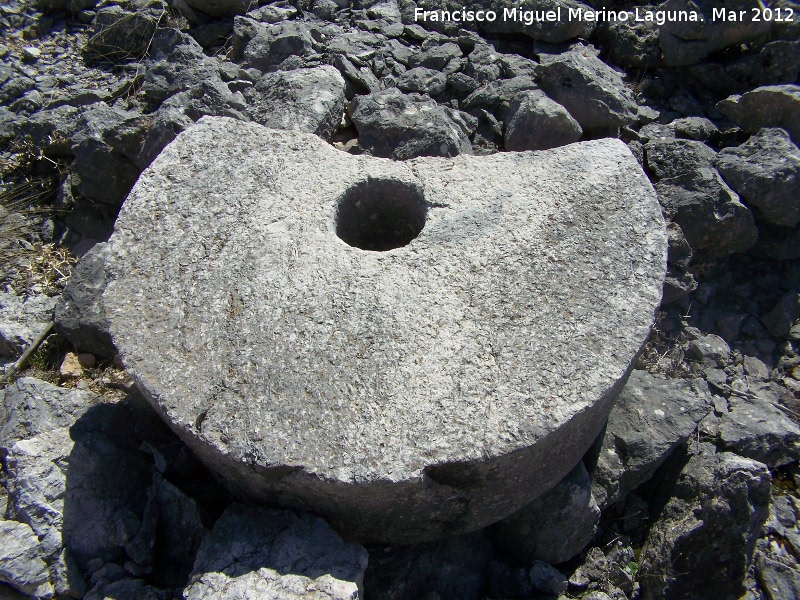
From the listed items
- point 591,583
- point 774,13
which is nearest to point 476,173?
point 591,583

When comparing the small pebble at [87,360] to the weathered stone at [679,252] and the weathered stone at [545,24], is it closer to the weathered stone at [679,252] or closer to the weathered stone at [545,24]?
the weathered stone at [679,252]

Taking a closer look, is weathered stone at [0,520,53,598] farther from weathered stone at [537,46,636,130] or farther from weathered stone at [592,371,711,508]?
weathered stone at [537,46,636,130]

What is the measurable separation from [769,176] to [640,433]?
148 centimetres

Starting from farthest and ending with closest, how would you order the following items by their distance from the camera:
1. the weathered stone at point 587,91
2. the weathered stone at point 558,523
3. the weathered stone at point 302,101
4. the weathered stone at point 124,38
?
the weathered stone at point 124,38
the weathered stone at point 587,91
the weathered stone at point 302,101
the weathered stone at point 558,523

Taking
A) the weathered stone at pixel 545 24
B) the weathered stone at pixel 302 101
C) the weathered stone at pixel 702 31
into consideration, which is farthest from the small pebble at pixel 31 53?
the weathered stone at pixel 702 31

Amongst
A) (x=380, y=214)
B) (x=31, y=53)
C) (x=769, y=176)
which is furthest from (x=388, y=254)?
(x=31, y=53)

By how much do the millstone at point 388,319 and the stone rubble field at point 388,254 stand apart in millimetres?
37

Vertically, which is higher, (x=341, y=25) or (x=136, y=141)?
(x=341, y=25)

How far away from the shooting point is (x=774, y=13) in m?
3.71

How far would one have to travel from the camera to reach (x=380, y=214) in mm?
2625

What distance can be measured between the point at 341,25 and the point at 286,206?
2116mm

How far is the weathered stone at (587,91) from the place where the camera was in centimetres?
333

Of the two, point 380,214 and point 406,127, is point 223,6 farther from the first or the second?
point 380,214

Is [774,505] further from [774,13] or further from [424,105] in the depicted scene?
[774,13]
